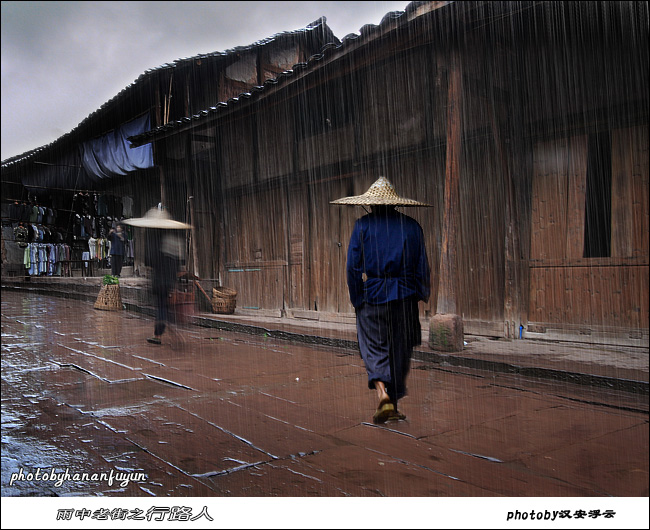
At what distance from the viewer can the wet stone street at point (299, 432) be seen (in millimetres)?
2459

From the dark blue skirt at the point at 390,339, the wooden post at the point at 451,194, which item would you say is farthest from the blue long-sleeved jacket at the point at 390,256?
the wooden post at the point at 451,194

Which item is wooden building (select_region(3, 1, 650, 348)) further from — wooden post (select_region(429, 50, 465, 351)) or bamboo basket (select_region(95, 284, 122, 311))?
bamboo basket (select_region(95, 284, 122, 311))

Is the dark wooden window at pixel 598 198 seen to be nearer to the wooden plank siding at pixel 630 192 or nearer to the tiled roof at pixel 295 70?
the wooden plank siding at pixel 630 192

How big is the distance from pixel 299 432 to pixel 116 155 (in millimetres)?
6464

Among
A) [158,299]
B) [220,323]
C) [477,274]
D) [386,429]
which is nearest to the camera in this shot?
[386,429]

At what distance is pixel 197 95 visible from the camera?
10.8 metres

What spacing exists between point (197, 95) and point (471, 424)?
919cm

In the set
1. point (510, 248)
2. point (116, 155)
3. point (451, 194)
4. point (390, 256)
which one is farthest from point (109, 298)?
point (390, 256)

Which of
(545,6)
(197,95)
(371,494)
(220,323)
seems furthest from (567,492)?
(197,95)

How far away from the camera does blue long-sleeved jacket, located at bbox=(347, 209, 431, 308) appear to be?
3.27m

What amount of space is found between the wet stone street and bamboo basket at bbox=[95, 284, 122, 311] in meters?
4.04

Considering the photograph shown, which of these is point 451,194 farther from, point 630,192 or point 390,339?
point 390,339

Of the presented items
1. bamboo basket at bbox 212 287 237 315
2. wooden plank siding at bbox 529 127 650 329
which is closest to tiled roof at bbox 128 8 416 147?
wooden plank siding at bbox 529 127 650 329

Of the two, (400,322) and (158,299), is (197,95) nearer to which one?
(158,299)
